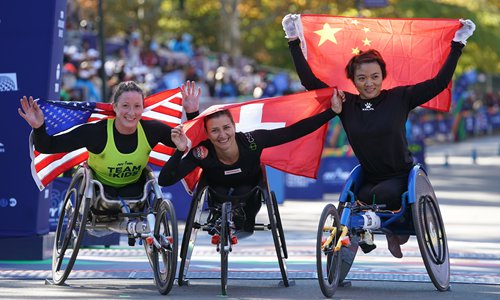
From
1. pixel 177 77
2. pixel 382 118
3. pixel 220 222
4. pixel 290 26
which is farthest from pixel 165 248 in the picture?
pixel 177 77

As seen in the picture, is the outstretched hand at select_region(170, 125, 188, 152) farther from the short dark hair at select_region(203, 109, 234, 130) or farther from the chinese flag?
the chinese flag

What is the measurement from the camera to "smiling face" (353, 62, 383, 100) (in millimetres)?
9648

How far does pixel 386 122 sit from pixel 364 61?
51 centimetres

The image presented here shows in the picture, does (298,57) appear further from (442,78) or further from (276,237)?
(276,237)

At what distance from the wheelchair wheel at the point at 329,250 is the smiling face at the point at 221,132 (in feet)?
3.14

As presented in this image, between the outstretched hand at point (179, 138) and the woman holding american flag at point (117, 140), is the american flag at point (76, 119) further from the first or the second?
the outstretched hand at point (179, 138)

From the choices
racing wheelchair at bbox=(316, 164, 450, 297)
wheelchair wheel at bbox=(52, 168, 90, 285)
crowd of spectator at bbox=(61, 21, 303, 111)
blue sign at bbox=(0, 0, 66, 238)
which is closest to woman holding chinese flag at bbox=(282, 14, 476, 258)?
racing wheelchair at bbox=(316, 164, 450, 297)

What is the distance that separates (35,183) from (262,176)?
8.18 feet

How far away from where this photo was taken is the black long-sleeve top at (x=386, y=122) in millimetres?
9570

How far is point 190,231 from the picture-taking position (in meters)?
9.60

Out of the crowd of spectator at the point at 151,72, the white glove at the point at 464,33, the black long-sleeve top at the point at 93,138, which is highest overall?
the white glove at the point at 464,33

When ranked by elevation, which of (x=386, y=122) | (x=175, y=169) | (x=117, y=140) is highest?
(x=386, y=122)

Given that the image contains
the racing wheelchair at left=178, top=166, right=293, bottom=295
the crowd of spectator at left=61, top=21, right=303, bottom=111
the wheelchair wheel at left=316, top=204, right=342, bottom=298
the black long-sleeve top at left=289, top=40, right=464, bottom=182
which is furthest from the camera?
the crowd of spectator at left=61, top=21, right=303, bottom=111

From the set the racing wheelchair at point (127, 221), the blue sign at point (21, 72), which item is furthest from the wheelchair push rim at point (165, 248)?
the blue sign at point (21, 72)
